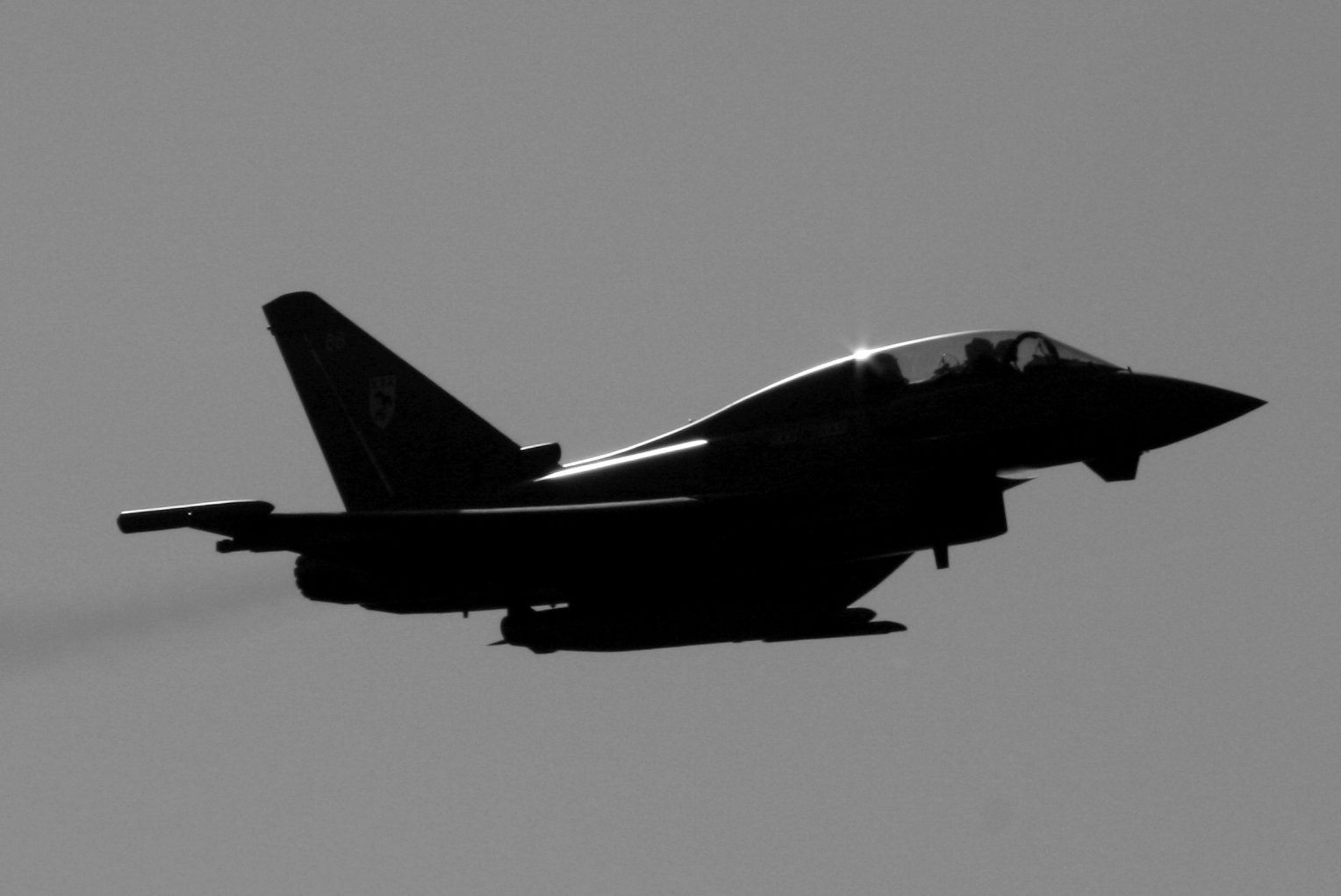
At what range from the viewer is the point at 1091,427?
23.1m

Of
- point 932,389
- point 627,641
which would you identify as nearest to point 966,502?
point 932,389

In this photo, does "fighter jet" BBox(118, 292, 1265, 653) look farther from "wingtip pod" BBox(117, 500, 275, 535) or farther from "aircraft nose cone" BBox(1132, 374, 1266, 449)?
"wingtip pod" BBox(117, 500, 275, 535)

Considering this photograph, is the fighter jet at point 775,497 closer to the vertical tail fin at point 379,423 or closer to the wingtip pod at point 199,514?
the vertical tail fin at point 379,423

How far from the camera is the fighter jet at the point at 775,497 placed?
23.1 meters

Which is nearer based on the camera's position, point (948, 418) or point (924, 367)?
point (948, 418)

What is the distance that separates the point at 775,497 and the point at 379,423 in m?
5.44

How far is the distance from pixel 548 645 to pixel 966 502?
213 inches

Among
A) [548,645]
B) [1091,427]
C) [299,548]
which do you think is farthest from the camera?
[548,645]

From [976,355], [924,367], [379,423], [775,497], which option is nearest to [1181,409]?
[976,355]

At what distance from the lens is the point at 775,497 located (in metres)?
23.4

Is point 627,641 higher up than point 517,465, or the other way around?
point 517,465

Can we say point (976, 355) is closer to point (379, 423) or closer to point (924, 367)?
point (924, 367)

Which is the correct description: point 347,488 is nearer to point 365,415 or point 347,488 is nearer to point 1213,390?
point 365,415

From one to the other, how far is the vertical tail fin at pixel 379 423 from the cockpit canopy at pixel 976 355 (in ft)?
16.2
